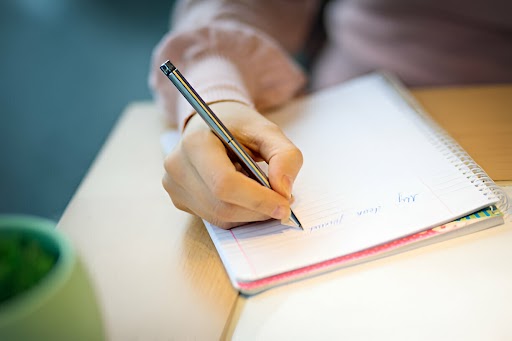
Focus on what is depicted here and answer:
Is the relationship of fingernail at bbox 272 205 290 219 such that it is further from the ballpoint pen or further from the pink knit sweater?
the pink knit sweater

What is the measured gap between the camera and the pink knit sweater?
0.63 m

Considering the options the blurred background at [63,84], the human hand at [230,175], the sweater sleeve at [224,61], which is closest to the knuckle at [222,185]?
the human hand at [230,175]

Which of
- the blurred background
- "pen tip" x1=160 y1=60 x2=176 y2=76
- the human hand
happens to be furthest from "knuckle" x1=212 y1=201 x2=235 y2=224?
the blurred background

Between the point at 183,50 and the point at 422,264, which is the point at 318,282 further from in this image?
the point at 183,50

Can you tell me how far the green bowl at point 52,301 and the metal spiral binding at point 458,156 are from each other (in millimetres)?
318

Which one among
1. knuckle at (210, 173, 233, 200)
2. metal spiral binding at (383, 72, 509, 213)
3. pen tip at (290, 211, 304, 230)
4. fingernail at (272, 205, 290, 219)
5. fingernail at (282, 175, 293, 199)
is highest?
knuckle at (210, 173, 233, 200)

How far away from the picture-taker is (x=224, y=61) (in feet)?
A: 2.02

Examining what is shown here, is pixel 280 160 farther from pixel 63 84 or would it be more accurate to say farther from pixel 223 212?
pixel 63 84

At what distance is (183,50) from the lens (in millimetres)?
630

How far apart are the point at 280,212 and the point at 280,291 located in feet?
0.20

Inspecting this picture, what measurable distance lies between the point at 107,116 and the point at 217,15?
64cm

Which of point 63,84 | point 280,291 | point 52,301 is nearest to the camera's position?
point 52,301

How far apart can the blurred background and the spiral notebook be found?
0.81 meters

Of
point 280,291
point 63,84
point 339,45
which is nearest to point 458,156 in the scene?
point 280,291
